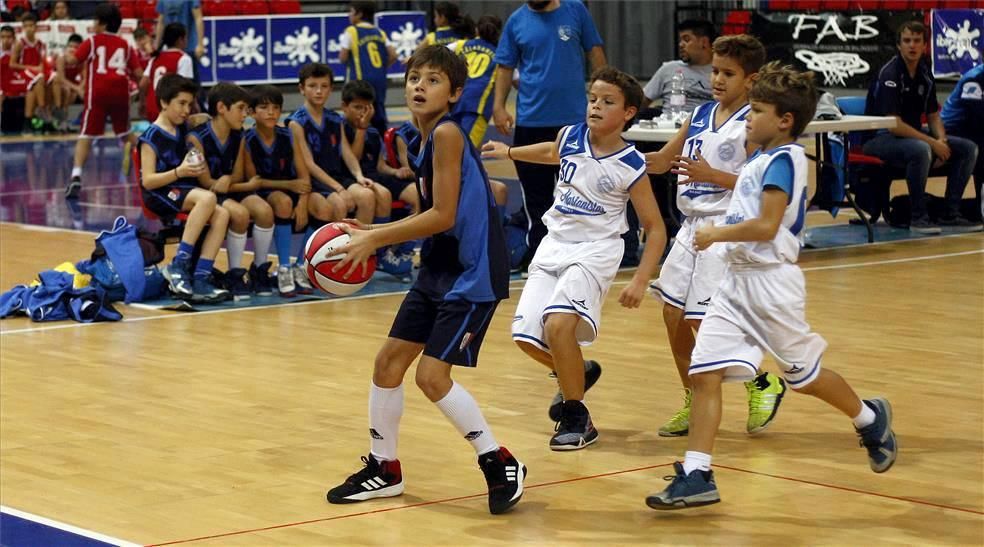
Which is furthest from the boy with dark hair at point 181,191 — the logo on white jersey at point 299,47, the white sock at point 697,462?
the logo on white jersey at point 299,47

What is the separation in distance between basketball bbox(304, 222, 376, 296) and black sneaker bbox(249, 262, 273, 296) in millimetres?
4521

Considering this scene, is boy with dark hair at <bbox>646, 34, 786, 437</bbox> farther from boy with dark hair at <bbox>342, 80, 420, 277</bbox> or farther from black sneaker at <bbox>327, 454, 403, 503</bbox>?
boy with dark hair at <bbox>342, 80, 420, 277</bbox>

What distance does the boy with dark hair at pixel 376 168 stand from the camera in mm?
10250

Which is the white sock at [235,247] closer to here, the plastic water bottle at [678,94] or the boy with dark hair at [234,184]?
the boy with dark hair at [234,184]

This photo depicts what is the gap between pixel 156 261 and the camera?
9.61m

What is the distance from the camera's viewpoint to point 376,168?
34.6 feet

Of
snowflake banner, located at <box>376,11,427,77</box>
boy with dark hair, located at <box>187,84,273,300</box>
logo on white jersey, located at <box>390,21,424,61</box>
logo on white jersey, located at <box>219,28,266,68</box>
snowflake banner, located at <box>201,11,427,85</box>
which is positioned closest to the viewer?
boy with dark hair, located at <box>187,84,273,300</box>

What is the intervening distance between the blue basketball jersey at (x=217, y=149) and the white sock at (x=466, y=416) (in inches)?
192

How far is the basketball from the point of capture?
205 inches

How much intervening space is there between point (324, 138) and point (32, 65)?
1245 cm

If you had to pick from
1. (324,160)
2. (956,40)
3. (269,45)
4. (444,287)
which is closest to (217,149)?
(324,160)

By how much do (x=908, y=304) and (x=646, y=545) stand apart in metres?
4.73

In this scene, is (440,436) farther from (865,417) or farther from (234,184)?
(234,184)

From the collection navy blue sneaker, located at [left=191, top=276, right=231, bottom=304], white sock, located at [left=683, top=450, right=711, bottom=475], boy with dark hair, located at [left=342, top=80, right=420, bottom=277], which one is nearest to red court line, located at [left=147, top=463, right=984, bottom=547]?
white sock, located at [left=683, top=450, right=711, bottom=475]
